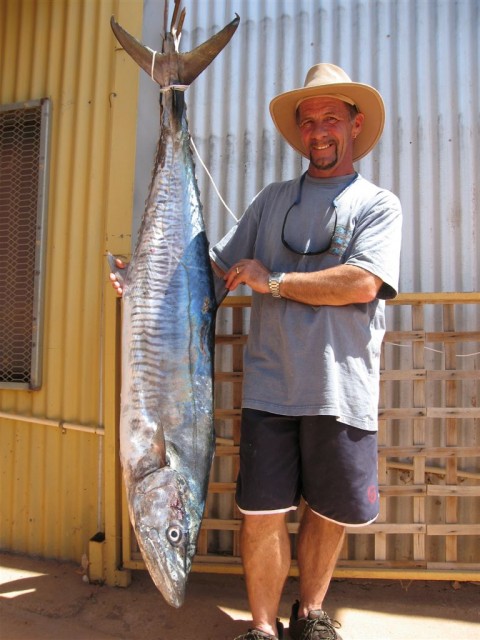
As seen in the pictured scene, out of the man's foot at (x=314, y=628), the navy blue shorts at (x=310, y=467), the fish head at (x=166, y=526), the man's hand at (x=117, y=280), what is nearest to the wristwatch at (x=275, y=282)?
the navy blue shorts at (x=310, y=467)

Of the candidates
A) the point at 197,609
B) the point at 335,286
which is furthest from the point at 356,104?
the point at 197,609

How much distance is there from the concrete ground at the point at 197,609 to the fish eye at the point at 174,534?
26.0 inches

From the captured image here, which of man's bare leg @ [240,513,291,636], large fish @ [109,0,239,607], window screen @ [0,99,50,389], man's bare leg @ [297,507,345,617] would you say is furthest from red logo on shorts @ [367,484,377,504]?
window screen @ [0,99,50,389]

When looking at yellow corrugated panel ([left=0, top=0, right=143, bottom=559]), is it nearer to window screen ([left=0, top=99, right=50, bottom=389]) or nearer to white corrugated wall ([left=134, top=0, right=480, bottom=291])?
window screen ([left=0, top=99, right=50, bottom=389])

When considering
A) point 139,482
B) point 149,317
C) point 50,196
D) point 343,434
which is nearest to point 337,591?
point 343,434

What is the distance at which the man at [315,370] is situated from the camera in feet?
6.05

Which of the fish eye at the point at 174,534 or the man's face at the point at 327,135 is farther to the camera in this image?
the man's face at the point at 327,135

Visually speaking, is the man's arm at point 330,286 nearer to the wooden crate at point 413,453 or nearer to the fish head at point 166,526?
the wooden crate at point 413,453

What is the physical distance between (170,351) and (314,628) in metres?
1.13

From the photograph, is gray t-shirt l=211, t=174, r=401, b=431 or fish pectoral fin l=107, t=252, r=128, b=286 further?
fish pectoral fin l=107, t=252, r=128, b=286

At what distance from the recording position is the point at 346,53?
2.90 m

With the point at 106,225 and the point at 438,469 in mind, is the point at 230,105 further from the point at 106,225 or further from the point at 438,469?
the point at 438,469

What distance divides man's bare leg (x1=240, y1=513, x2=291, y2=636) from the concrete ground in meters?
0.31

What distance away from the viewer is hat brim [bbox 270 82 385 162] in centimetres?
204
